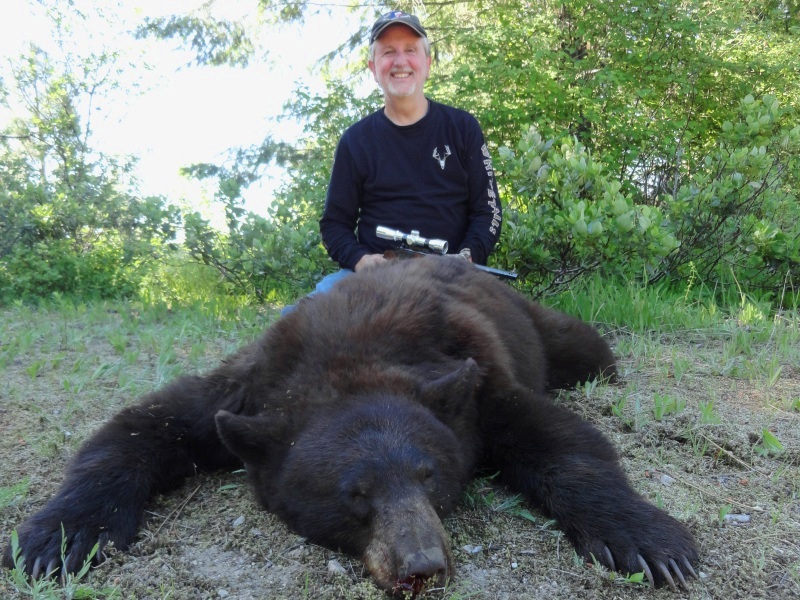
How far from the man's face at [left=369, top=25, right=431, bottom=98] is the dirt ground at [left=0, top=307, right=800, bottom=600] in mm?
2139

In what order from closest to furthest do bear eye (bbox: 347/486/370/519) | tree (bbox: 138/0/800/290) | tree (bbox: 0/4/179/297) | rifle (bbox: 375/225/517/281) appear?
bear eye (bbox: 347/486/370/519) → rifle (bbox: 375/225/517/281) → tree (bbox: 138/0/800/290) → tree (bbox: 0/4/179/297)

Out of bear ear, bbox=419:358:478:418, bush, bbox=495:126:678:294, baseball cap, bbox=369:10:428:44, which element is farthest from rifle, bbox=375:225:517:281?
bear ear, bbox=419:358:478:418

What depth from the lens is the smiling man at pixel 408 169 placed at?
15.5ft

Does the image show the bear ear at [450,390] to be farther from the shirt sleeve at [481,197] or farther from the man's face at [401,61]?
the man's face at [401,61]

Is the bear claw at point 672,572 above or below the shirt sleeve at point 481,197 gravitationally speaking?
below

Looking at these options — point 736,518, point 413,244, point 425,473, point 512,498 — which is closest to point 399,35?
point 413,244

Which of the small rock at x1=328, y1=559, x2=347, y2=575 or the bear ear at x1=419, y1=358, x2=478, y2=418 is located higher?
the bear ear at x1=419, y1=358, x2=478, y2=418

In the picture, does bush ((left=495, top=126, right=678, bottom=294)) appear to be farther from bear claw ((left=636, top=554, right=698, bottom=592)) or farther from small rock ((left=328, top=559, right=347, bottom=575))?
small rock ((left=328, top=559, right=347, bottom=575))

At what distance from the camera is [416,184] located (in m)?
4.77

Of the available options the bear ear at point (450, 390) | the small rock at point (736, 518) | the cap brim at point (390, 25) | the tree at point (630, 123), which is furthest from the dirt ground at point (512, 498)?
the cap brim at point (390, 25)

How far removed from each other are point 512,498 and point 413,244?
7.24ft

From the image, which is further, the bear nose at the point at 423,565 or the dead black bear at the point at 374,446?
the dead black bear at the point at 374,446

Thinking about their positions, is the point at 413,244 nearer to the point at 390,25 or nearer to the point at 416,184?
the point at 416,184

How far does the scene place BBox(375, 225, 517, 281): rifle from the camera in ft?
14.5
